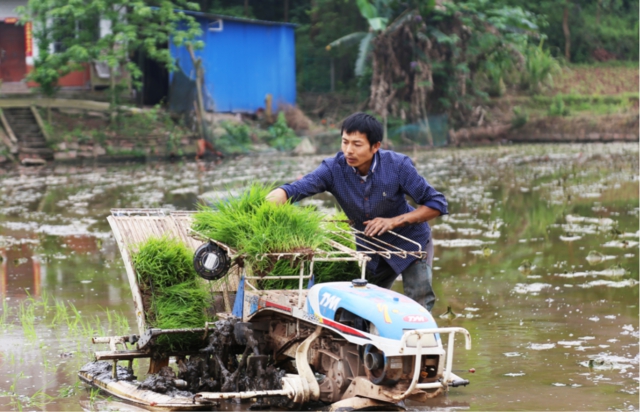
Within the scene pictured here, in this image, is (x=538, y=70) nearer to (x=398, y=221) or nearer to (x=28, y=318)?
(x=28, y=318)

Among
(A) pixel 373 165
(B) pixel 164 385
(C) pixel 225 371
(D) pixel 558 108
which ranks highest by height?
(A) pixel 373 165

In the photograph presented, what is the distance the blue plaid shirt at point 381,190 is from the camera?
5.38 m

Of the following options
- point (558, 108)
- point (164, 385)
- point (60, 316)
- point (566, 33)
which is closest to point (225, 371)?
point (164, 385)

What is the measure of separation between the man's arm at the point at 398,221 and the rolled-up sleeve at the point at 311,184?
1.30 feet

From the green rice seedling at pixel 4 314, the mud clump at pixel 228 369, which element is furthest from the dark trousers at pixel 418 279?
the green rice seedling at pixel 4 314

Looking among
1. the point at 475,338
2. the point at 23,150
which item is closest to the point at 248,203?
the point at 475,338

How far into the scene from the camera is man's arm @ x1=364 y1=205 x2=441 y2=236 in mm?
5270

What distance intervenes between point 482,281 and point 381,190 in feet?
14.2

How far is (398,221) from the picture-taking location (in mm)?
5277

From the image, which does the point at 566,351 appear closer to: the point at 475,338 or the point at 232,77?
the point at 475,338

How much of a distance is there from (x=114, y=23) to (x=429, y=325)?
22.5 meters

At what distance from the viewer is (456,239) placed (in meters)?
12.1

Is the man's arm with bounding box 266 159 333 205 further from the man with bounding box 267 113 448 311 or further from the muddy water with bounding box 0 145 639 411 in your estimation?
the muddy water with bounding box 0 145 639 411

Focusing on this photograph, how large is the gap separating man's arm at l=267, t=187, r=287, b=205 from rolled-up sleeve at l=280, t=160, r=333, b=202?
0.05m
